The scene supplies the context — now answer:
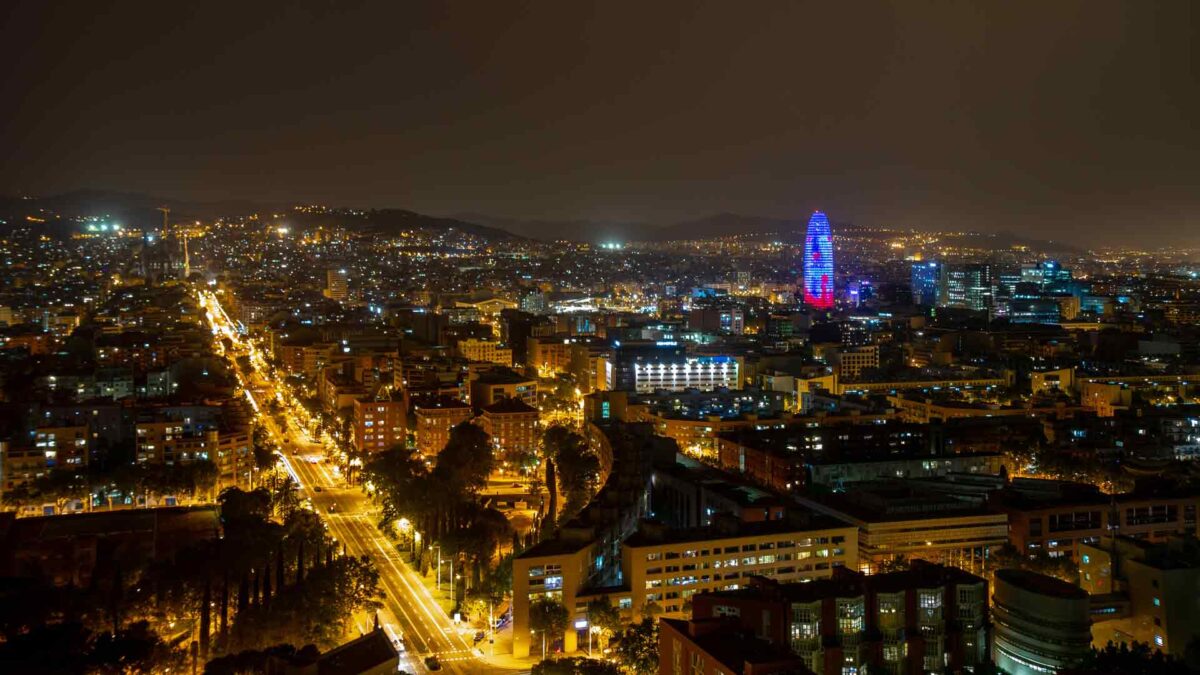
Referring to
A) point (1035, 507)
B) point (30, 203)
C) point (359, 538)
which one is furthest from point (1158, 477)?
point (30, 203)

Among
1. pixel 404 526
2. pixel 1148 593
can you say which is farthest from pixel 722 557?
pixel 404 526

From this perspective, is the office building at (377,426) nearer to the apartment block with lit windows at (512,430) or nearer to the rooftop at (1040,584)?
the apartment block with lit windows at (512,430)

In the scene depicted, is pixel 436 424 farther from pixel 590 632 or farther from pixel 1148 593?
pixel 1148 593

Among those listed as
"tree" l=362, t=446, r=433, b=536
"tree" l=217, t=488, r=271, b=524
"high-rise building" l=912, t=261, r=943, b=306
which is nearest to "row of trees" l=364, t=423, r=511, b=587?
"tree" l=362, t=446, r=433, b=536

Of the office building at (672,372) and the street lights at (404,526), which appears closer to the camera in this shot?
the street lights at (404,526)

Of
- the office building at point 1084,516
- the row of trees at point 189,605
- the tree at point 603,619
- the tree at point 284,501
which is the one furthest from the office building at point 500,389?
the tree at point 603,619

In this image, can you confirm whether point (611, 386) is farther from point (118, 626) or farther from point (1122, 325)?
point (1122, 325)
